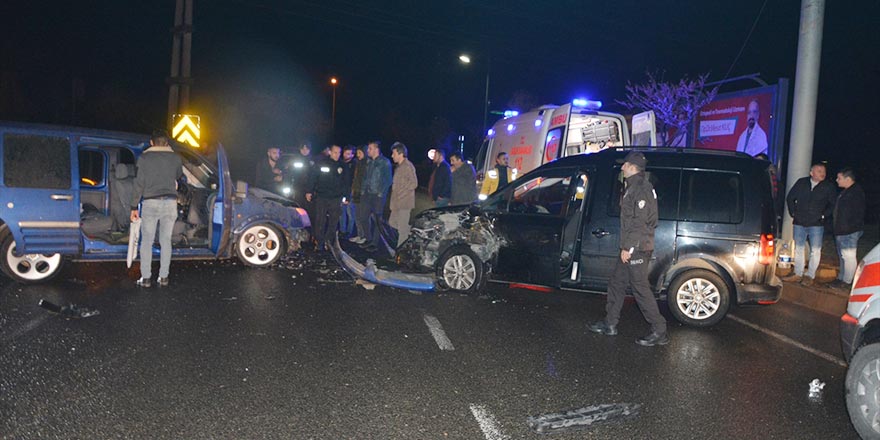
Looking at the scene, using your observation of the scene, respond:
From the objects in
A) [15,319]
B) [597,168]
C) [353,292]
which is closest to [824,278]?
[597,168]

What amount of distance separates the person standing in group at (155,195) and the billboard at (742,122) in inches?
448

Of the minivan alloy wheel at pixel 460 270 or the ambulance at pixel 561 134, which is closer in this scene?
the minivan alloy wheel at pixel 460 270

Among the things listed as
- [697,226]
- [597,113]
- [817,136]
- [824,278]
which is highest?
[817,136]

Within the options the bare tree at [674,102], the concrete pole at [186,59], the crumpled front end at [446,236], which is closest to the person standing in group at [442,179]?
the crumpled front end at [446,236]

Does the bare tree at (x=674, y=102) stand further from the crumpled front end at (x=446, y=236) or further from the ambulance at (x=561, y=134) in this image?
the crumpled front end at (x=446, y=236)

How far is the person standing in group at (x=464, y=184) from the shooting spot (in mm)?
10992

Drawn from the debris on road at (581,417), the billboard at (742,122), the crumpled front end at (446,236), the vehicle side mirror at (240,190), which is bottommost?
the debris on road at (581,417)

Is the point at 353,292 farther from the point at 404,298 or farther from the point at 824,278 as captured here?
the point at 824,278

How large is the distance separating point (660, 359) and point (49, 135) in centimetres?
713

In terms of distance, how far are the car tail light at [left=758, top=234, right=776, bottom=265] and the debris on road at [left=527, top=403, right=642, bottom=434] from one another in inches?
126

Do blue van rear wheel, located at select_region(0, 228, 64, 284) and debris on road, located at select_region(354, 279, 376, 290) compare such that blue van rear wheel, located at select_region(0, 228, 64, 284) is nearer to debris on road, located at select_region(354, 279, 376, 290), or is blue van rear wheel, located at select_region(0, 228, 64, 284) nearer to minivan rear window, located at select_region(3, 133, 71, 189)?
minivan rear window, located at select_region(3, 133, 71, 189)

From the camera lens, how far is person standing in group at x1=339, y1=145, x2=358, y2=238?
41.9ft

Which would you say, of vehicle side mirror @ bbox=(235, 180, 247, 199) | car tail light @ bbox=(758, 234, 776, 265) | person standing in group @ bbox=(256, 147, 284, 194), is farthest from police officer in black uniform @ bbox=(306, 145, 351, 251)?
car tail light @ bbox=(758, 234, 776, 265)

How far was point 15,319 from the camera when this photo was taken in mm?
6098
